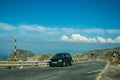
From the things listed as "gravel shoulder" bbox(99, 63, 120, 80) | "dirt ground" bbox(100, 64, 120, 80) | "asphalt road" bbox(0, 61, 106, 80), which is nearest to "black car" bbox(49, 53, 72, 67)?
"asphalt road" bbox(0, 61, 106, 80)

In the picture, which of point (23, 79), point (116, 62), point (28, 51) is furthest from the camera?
point (28, 51)

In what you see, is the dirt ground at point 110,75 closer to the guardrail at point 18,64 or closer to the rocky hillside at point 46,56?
the guardrail at point 18,64

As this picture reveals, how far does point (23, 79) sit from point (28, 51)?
66.3m

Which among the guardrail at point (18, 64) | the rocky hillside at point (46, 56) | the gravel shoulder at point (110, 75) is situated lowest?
the gravel shoulder at point (110, 75)

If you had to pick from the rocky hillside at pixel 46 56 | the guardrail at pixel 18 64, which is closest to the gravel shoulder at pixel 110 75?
the guardrail at pixel 18 64

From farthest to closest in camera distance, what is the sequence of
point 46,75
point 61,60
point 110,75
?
point 61,60, point 46,75, point 110,75

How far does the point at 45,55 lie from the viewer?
69375mm

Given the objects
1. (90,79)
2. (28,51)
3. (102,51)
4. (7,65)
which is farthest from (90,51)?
(90,79)

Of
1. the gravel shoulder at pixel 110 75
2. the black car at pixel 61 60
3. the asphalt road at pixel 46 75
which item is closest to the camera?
the gravel shoulder at pixel 110 75

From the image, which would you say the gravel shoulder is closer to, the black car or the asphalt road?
the asphalt road

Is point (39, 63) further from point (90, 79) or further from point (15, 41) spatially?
point (90, 79)

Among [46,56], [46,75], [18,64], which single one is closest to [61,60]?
[18,64]

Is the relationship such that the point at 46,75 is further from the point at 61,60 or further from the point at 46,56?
the point at 46,56

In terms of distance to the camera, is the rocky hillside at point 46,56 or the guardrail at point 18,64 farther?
the rocky hillside at point 46,56
